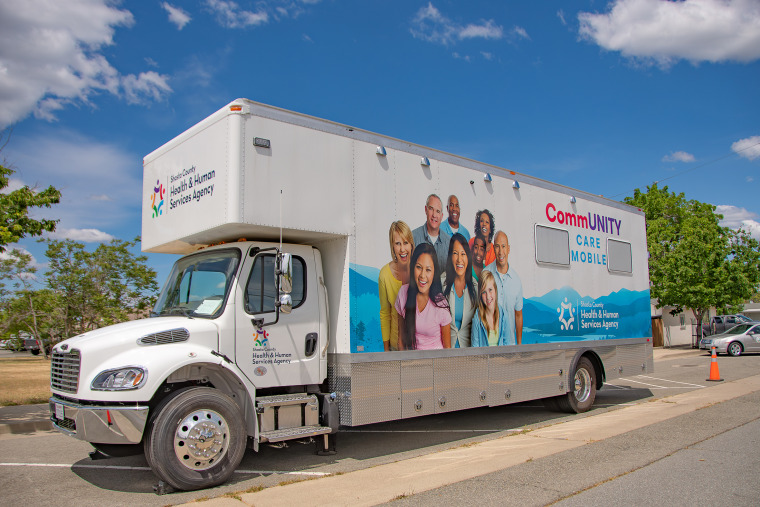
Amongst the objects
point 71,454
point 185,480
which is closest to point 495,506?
point 185,480

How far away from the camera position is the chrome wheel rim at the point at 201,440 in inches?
217

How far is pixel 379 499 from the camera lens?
524 centimetres

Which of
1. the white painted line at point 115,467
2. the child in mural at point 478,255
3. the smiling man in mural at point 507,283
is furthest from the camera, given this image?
the smiling man in mural at point 507,283

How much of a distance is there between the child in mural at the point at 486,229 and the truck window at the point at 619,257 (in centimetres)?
385

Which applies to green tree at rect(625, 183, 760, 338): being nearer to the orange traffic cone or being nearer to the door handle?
the orange traffic cone

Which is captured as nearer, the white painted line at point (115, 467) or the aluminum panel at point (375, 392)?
the white painted line at point (115, 467)

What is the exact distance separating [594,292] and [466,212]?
3.94 meters

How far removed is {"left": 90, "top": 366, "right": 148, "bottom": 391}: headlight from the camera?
17.6 feet

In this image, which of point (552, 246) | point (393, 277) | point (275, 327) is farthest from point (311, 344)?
point (552, 246)

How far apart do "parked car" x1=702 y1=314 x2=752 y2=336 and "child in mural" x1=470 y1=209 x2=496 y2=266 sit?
27.2 m

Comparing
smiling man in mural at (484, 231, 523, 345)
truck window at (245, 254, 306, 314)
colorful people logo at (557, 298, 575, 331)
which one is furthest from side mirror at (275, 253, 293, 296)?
colorful people logo at (557, 298, 575, 331)

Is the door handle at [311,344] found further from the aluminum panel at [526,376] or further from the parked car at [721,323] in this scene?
the parked car at [721,323]

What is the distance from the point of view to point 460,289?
809 centimetres

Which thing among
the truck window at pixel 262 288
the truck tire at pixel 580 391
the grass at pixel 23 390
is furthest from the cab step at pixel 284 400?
the grass at pixel 23 390
